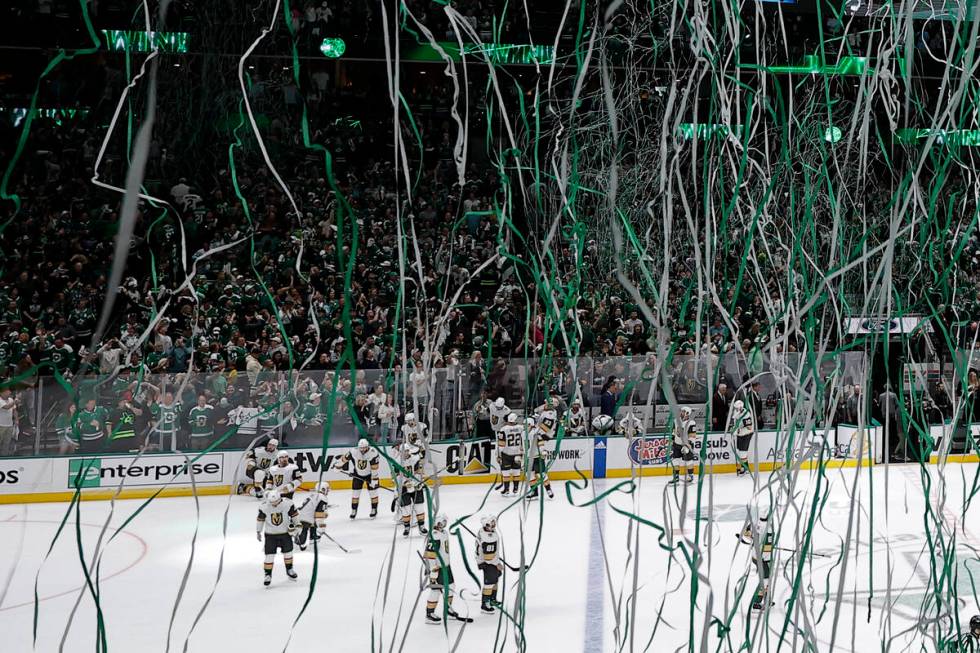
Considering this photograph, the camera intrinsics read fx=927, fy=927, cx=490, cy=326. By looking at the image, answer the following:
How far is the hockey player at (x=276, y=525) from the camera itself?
6512 millimetres

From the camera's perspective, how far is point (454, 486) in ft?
31.9

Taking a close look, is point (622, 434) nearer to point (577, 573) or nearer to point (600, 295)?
point (600, 295)

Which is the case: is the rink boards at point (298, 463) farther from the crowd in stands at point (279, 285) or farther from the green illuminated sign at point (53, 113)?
the green illuminated sign at point (53, 113)

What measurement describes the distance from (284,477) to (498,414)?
123 inches

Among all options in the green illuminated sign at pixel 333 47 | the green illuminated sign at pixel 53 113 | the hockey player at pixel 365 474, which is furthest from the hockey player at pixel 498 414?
the green illuminated sign at pixel 53 113

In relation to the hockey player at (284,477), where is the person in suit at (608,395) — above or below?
above

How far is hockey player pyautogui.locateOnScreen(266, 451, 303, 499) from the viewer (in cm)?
655

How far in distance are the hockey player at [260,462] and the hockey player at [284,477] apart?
562 millimetres

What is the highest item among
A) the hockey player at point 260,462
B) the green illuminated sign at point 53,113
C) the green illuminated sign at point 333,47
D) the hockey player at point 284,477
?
the green illuminated sign at point 333,47

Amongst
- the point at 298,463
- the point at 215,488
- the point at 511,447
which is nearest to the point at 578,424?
the point at 511,447

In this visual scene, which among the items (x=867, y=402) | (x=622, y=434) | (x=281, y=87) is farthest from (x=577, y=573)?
(x=867, y=402)

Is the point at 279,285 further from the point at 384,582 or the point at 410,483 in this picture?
the point at 410,483

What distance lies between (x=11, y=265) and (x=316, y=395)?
10.2 feet

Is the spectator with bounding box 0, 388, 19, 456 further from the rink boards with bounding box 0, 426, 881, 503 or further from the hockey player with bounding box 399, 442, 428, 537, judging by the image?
the hockey player with bounding box 399, 442, 428, 537
